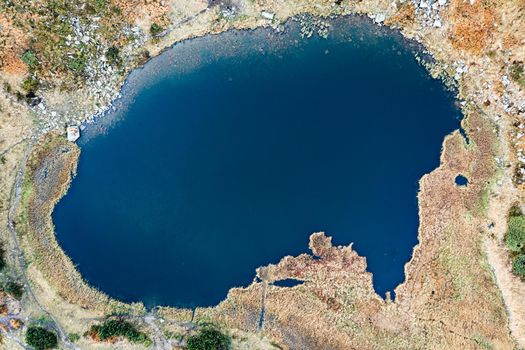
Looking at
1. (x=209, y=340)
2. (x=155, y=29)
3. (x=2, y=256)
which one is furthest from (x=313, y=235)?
(x=2, y=256)

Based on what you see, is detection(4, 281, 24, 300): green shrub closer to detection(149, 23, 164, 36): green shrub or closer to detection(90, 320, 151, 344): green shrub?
detection(90, 320, 151, 344): green shrub

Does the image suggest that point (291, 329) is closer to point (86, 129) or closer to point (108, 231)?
point (108, 231)

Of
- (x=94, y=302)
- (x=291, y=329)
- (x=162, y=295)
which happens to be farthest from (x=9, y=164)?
(x=291, y=329)

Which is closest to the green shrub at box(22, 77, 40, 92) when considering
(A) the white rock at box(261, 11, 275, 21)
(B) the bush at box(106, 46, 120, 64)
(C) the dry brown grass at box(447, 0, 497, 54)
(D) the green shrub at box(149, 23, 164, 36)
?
(B) the bush at box(106, 46, 120, 64)

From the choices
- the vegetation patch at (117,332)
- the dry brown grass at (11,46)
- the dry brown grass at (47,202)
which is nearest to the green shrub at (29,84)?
the dry brown grass at (11,46)

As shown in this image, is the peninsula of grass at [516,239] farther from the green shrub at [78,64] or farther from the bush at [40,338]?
the bush at [40,338]

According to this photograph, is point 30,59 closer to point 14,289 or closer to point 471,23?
point 14,289
